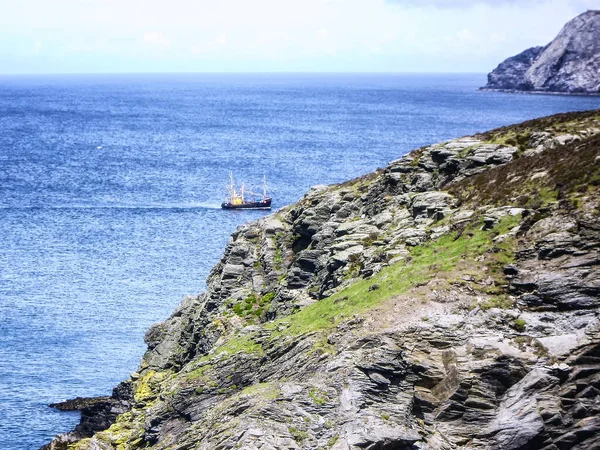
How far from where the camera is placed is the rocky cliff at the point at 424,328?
88.8 feet

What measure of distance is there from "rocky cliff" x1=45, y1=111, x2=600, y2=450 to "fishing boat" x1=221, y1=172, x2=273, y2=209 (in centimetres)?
7018

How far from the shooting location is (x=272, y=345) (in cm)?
3488

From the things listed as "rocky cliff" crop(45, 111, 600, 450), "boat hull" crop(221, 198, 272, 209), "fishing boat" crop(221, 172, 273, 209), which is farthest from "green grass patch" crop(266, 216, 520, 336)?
"fishing boat" crop(221, 172, 273, 209)

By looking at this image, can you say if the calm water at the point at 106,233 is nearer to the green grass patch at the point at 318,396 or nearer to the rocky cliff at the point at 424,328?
the rocky cliff at the point at 424,328

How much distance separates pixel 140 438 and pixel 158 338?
14.7m

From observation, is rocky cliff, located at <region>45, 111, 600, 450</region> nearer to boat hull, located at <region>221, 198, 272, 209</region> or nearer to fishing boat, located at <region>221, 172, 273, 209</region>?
boat hull, located at <region>221, 198, 272, 209</region>

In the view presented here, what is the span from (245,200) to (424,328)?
315 ft

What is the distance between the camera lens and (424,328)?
29.5 m

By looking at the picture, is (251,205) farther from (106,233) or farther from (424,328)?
(424,328)

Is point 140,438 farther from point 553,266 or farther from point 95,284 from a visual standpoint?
point 95,284

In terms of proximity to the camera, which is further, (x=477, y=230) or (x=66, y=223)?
(x=66, y=223)

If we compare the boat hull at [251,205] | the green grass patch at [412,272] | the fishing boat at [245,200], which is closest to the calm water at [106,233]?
the boat hull at [251,205]

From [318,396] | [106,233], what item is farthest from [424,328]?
[106,233]

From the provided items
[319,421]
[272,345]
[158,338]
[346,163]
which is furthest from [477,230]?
[346,163]
